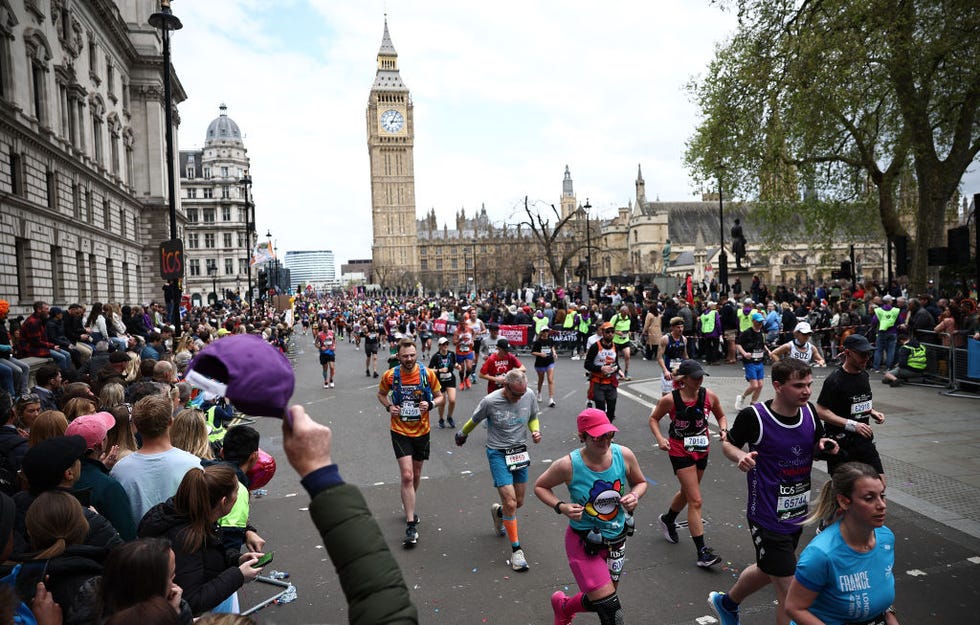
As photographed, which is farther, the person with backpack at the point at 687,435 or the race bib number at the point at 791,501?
the person with backpack at the point at 687,435

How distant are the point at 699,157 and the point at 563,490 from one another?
867 inches

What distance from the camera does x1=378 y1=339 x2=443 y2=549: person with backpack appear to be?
673 centimetres

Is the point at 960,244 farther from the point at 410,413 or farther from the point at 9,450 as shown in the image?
the point at 9,450

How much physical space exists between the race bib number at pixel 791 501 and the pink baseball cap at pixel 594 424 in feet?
4.19

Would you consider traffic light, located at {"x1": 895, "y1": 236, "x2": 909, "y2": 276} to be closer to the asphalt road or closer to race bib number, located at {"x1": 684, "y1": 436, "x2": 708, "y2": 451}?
the asphalt road

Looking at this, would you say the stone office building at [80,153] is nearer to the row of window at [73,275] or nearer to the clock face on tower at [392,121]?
the row of window at [73,275]

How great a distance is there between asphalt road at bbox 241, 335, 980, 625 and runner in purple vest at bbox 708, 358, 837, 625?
577 millimetres

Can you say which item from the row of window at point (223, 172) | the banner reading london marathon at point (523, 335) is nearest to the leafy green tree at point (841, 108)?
the banner reading london marathon at point (523, 335)

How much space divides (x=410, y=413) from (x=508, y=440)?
3.99 ft

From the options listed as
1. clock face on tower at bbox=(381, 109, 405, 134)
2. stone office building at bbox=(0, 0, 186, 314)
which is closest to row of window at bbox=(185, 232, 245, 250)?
stone office building at bbox=(0, 0, 186, 314)

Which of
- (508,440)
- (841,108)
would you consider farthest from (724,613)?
(841,108)

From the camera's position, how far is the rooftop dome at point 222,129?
3735 inches

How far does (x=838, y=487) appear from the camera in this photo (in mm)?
3129

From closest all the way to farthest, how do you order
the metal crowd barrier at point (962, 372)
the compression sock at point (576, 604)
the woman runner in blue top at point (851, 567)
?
1. the woman runner in blue top at point (851, 567)
2. the compression sock at point (576, 604)
3. the metal crowd barrier at point (962, 372)
